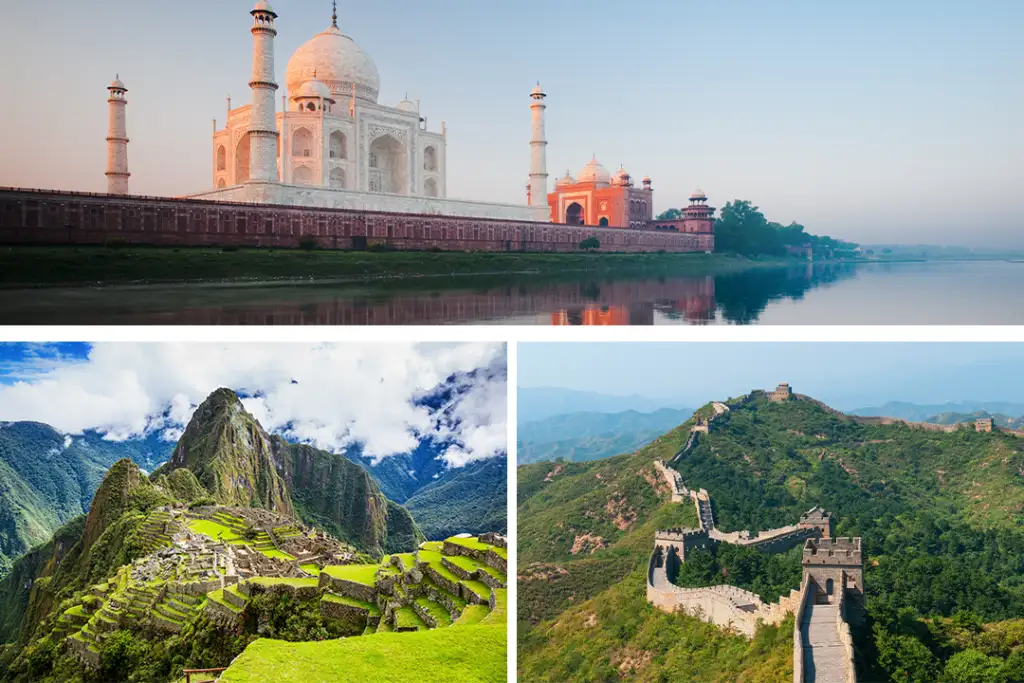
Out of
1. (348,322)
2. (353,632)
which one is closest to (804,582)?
(353,632)

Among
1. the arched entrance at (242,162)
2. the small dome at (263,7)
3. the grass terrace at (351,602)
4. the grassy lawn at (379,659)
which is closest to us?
the grassy lawn at (379,659)

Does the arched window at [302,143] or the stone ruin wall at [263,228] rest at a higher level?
the arched window at [302,143]

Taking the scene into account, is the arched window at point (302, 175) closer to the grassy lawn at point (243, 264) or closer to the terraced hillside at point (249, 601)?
the grassy lawn at point (243, 264)

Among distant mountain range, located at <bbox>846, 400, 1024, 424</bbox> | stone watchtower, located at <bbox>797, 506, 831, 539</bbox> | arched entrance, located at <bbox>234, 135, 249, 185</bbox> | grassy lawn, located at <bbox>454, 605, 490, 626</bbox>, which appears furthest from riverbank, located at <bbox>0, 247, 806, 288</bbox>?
stone watchtower, located at <bbox>797, 506, 831, 539</bbox>

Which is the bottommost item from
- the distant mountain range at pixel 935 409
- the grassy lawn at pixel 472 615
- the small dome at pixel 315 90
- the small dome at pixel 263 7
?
the grassy lawn at pixel 472 615

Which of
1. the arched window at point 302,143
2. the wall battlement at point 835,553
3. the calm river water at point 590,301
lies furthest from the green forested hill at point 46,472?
the arched window at point 302,143

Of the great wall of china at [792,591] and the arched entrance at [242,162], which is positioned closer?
the great wall of china at [792,591]
